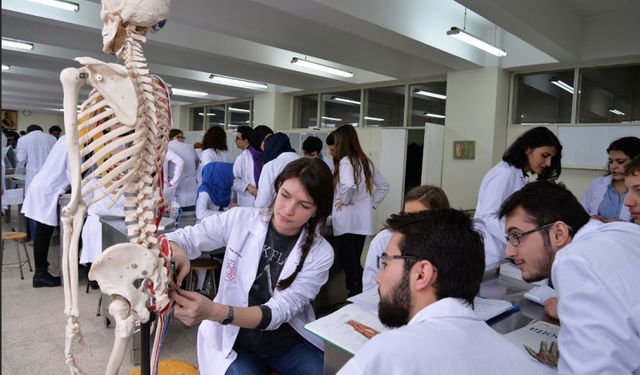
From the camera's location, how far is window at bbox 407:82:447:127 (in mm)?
6992

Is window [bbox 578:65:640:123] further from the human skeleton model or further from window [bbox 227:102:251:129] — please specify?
window [bbox 227:102:251:129]

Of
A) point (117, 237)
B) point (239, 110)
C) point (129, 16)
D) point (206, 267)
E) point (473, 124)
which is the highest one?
point (239, 110)

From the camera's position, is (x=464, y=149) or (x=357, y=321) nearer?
(x=357, y=321)

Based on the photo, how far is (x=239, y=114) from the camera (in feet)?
34.9

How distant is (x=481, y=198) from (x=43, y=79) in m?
9.57

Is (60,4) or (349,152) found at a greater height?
(60,4)

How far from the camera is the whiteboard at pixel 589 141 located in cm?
518

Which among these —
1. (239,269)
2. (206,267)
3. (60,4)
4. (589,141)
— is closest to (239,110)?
(60,4)

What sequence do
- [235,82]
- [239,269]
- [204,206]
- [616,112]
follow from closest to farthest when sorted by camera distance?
1. [239,269]
2. [204,206]
3. [616,112]
4. [235,82]

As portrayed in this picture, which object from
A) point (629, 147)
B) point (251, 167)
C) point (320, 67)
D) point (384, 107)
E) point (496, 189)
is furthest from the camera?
point (384, 107)

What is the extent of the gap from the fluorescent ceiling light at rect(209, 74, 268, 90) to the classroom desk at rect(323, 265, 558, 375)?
6.38 m

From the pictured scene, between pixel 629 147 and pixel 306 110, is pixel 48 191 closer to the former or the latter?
pixel 629 147

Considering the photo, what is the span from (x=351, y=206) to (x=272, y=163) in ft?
2.34

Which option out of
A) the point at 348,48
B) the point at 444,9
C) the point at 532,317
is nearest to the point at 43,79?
the point at 348,48
